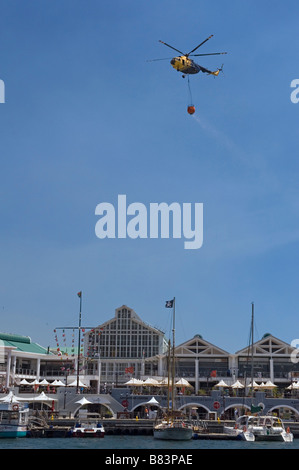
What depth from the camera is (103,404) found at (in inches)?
3260

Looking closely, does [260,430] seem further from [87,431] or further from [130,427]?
[87,431]

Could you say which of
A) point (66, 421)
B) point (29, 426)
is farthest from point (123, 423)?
point (29, 426)

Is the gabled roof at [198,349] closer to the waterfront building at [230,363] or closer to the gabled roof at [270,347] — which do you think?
the waterfront building at [230,363]

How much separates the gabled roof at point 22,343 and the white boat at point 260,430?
149ft

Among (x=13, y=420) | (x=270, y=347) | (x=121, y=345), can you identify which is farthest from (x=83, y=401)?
(x=270, y=347)

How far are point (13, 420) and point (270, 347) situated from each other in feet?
148

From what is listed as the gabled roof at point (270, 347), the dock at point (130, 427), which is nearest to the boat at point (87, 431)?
the dock at point (130, 427)

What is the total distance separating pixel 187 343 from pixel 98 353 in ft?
47.4

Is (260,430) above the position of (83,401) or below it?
below

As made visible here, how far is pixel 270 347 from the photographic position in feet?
315

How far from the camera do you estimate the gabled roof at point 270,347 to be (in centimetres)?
9556

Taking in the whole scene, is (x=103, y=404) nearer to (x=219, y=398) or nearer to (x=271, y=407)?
(x=219, y=398)

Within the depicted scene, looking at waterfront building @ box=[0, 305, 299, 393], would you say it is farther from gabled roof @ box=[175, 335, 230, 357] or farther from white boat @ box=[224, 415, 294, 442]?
white boat @ box=[224, 415, 294, 442]

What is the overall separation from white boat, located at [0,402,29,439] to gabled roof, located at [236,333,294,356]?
40.1 meters
